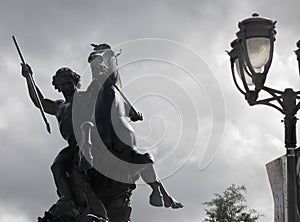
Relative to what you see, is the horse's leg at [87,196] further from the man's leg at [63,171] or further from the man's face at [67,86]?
the man's face at [67,86]

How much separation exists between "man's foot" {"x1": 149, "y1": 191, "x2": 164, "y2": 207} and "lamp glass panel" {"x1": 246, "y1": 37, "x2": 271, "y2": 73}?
2.23 metres

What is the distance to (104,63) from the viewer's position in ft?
41.5

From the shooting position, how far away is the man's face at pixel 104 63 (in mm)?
12594

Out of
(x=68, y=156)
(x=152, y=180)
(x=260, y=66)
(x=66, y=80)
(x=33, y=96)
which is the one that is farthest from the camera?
(x=33, y=96)

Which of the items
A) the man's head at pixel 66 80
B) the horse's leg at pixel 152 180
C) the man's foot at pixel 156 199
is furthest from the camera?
the man's head at pixel 66 80

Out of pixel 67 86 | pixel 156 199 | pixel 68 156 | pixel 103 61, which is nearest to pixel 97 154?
pixel 68 156

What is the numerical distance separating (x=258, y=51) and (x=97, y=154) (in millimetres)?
2552

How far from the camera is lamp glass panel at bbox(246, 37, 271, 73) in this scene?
444 inches

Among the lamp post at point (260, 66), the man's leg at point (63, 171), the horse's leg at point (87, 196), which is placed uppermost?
the lamp post at point (260, 66)

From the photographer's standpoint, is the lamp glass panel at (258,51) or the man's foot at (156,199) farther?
the man's foot at (156,199)

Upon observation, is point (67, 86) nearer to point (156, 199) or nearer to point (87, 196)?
point (87, 196)

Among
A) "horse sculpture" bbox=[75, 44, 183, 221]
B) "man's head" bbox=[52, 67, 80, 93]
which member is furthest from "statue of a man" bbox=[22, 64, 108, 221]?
"horse sculpture" bbox=[75, 44, 183, 221]

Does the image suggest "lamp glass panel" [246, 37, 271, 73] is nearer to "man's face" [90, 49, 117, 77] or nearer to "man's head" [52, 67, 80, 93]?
"man's face" [90, 49, 117, 77]

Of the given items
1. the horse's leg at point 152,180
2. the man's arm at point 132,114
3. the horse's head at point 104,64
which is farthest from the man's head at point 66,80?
the horse's leg at point 152,180
